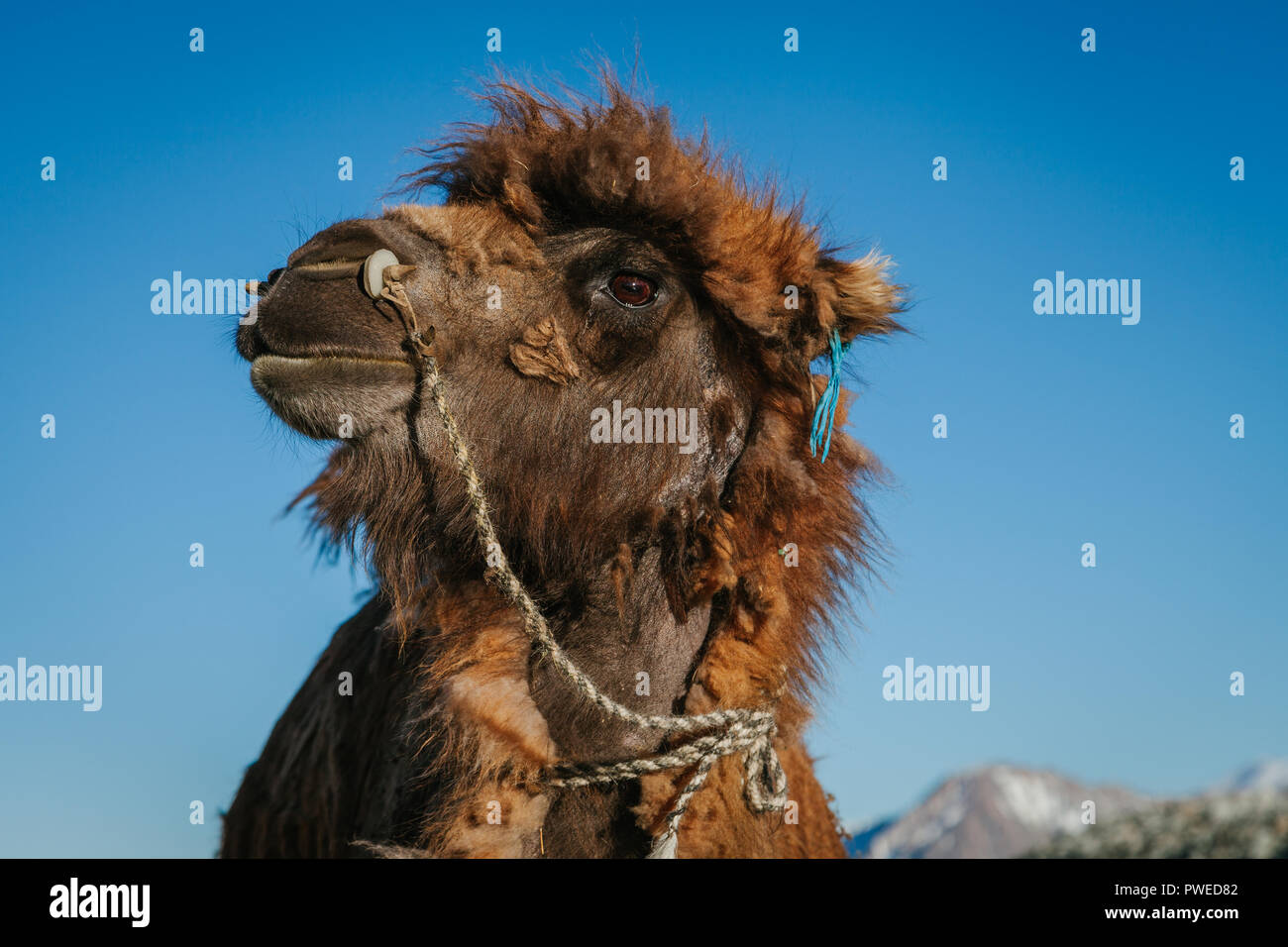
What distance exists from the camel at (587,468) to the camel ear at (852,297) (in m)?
0.01

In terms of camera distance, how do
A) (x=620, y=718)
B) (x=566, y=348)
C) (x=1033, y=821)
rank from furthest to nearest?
(x=1033, y=821), (x=566, y=348), (x=620, y=718)

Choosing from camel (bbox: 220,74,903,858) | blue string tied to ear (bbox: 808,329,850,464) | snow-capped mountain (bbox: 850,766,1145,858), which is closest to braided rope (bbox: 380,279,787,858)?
camel (bbox: 220,74,903,858)

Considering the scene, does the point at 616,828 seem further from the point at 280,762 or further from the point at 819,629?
the point at 280,762

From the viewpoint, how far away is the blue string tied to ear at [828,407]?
11.5 ft

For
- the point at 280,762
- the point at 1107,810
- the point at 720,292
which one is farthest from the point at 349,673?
the point at 1107,810

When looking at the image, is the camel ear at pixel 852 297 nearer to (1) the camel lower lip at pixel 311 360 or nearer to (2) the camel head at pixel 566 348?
(2) the camel head at pixel 566 348

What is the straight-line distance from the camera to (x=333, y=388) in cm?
334

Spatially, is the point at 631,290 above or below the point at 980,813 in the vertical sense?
above

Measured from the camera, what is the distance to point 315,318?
332 cm

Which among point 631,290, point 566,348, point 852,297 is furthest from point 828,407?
point 566,348

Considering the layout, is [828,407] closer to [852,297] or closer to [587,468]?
[852,297]

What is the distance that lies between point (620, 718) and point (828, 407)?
3.98ft

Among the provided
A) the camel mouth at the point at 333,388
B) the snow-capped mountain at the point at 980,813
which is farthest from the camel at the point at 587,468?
the snow-capped mountain at the point at 980,813
